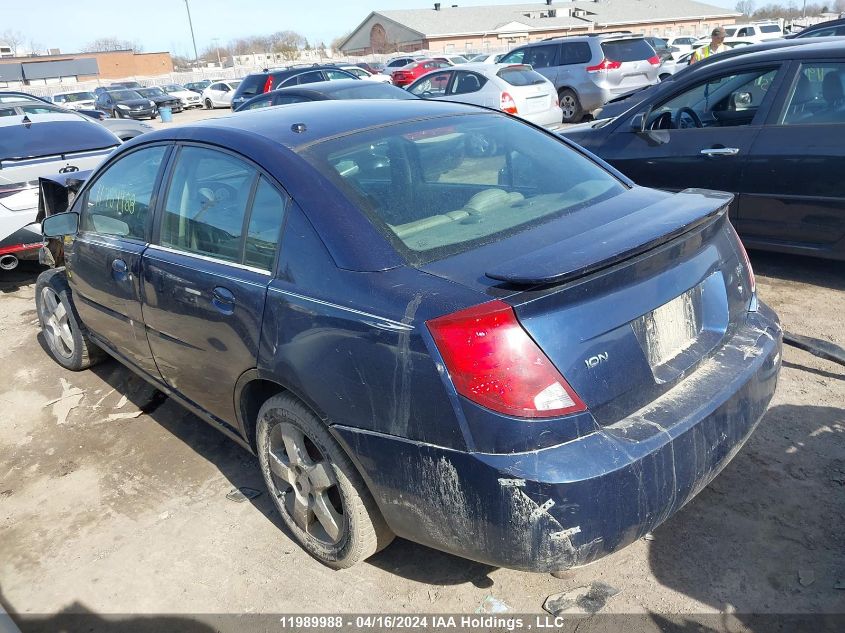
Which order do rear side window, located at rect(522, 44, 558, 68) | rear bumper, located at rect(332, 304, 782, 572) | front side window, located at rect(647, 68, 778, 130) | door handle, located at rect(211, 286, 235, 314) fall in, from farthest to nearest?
rear side window, located at rect(522, 44, 558, 68), front side window, located at rect(647, 68, 778, 130), door handle, located at rect(211, 286, 235, 314), rear bumper, located at rect(332, 304, 782, 572)

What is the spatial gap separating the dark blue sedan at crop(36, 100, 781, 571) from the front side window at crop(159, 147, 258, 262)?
0.01m

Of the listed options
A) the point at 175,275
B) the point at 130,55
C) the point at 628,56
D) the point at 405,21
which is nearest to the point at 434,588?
the point at 175,275

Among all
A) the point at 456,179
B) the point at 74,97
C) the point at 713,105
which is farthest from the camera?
the point at 74,97

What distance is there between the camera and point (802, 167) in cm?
478

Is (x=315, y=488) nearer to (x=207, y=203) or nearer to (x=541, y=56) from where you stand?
(x=207, y=203)

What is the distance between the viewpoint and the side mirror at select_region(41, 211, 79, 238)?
4.11 metres

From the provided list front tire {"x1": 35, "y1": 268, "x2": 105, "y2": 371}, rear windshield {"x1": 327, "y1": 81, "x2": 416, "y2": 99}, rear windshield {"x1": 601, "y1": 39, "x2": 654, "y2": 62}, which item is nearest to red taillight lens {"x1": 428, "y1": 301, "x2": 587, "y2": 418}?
front tire {"x1": 35, "y1": 268, "x2": 105, "y2": 371}

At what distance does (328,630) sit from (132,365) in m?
2.13

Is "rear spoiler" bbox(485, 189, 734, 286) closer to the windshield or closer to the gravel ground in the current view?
the gravel ground

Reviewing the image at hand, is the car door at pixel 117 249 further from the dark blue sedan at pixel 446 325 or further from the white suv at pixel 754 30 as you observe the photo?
the white suv at pixel 754 30

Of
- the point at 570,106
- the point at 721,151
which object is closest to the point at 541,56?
the point at 570,106

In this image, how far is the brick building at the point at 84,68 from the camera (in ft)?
210

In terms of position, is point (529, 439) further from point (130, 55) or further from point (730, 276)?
point (130, 55)

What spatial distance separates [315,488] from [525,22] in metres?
67.2
